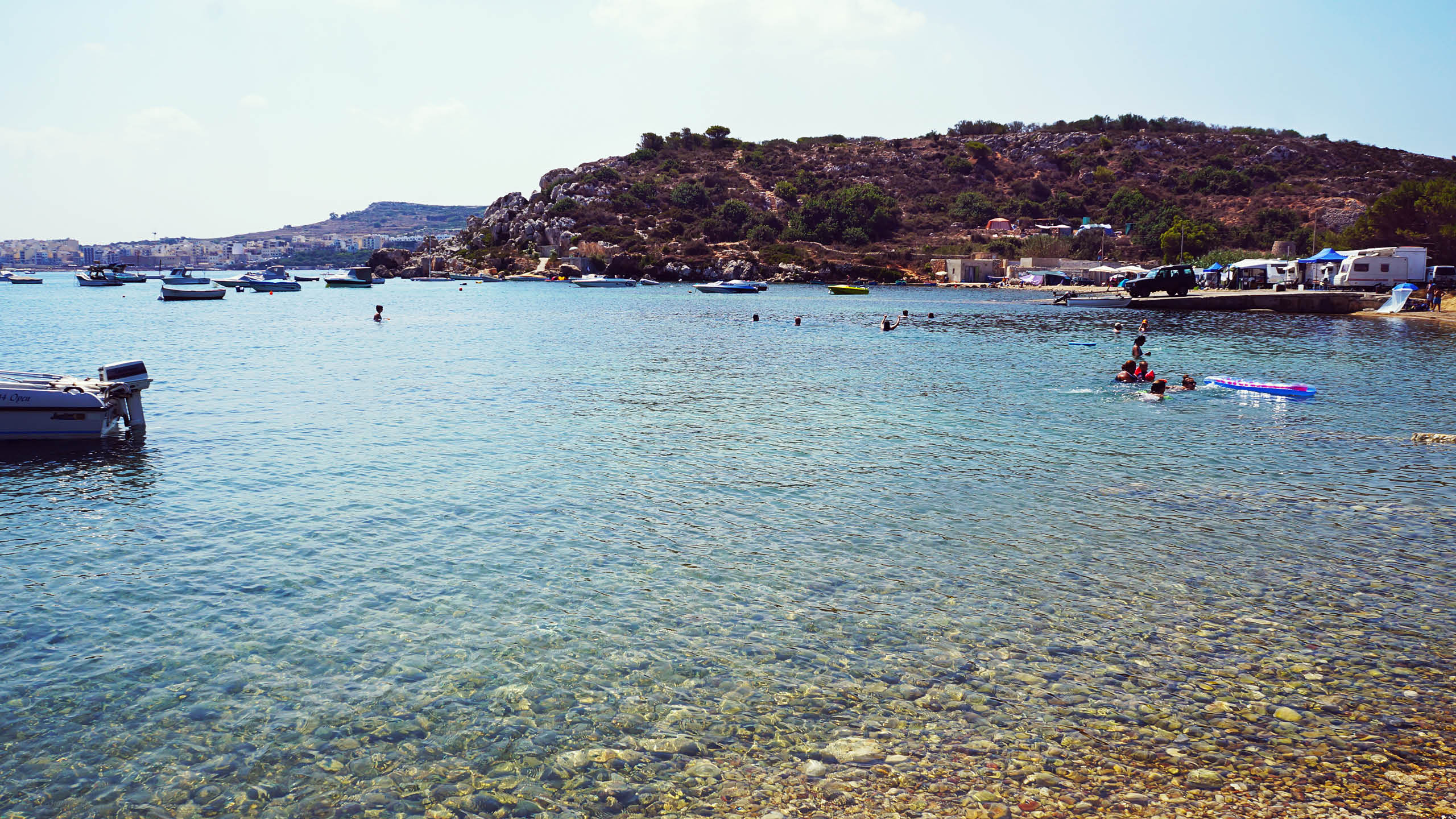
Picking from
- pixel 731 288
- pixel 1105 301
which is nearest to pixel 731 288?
pixel 731 288

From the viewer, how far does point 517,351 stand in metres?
44.6

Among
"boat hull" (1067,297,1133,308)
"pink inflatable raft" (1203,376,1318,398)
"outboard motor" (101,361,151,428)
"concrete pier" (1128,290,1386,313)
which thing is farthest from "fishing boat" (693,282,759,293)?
"outboard motor" (101,361,151,428)

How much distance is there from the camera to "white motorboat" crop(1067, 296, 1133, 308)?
80.3 m

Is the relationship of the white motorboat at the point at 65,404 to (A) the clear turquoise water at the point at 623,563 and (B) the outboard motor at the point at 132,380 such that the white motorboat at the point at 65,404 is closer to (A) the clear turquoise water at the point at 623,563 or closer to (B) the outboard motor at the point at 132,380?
(B) the outboard motor at the point at 132,380

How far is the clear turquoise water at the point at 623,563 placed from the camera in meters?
7.73

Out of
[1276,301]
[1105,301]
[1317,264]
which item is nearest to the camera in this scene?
[1276,301]

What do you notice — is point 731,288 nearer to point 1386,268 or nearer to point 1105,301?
point 1105,301

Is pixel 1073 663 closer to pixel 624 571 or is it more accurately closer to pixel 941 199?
pixel 624 571

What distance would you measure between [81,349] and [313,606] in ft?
147

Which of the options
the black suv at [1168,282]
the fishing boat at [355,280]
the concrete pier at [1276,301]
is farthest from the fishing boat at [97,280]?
the concrete pier at [1276,301]

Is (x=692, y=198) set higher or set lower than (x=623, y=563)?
higher

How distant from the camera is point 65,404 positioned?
19.4 m

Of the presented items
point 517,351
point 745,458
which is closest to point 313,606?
point 745,458

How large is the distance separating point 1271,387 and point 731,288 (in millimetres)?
88021
